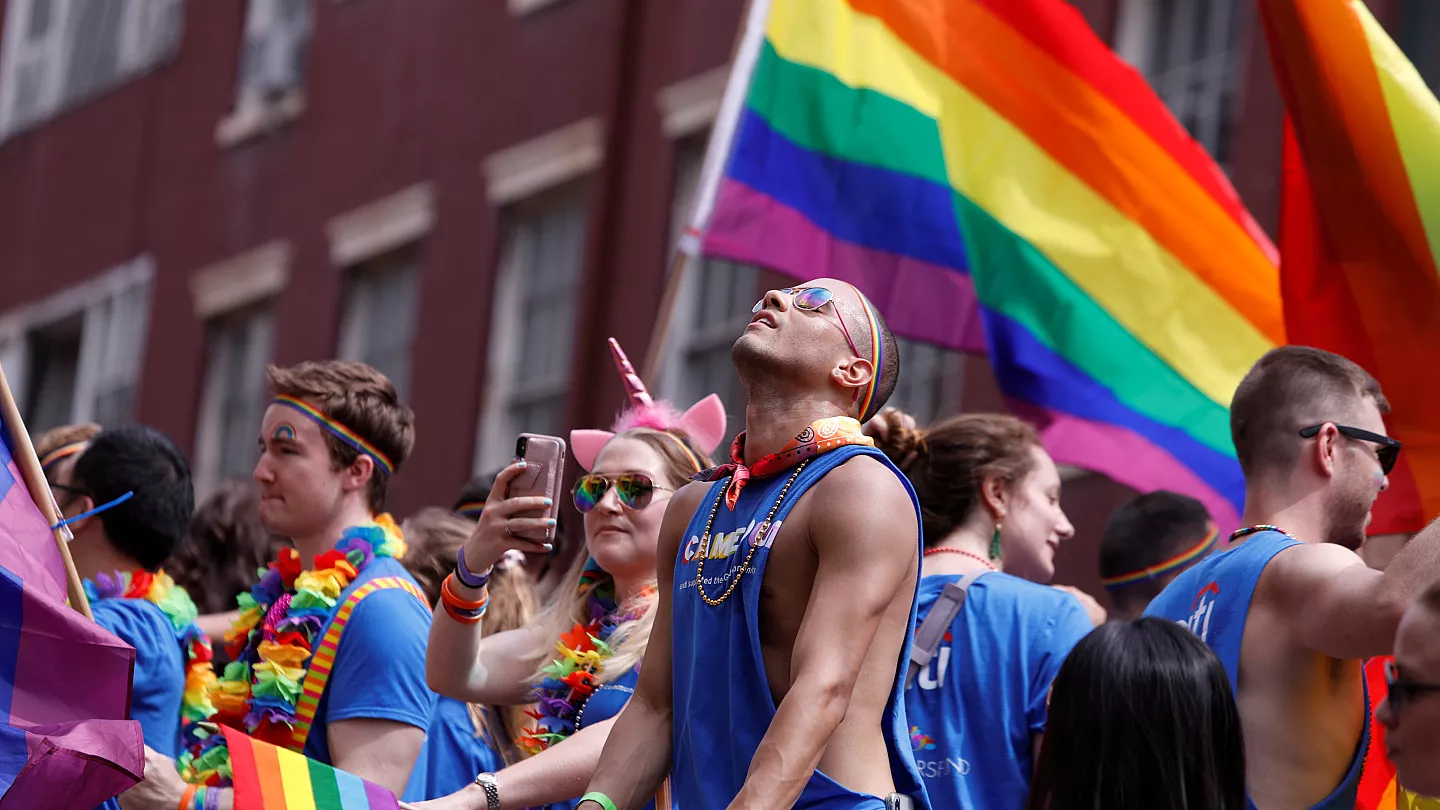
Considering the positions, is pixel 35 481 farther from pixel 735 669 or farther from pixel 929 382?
pixel 929 382

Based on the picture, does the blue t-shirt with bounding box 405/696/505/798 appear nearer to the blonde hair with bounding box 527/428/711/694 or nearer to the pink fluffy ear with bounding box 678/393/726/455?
the blonde hair with bounding box 527/428/711/694

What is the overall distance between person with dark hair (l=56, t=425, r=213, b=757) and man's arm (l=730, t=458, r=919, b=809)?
260 cm

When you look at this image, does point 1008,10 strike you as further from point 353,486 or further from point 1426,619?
point 1426,619

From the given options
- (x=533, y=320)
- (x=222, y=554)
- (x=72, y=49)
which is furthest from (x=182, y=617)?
(x=72, y=49)

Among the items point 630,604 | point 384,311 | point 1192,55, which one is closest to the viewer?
point 630,604

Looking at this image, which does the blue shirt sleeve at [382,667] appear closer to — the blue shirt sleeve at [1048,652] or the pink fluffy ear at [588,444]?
the pink fluffy ear at [588,444]

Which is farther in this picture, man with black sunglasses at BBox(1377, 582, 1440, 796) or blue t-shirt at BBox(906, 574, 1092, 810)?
blue t-shirt at BBox(906, 574, 1092, 810)

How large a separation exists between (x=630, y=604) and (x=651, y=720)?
49.8 inches

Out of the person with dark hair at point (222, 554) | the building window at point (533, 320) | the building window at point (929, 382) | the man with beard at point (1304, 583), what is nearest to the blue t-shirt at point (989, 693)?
the man with beard at point (1304, 583)

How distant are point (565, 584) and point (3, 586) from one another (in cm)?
155

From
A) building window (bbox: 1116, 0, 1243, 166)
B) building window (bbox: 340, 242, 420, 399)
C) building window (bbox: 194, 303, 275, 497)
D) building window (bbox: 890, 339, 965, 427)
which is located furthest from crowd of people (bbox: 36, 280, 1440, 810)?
building window (bbox: 194, 303, 275, 497)

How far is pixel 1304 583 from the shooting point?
4.88 metres

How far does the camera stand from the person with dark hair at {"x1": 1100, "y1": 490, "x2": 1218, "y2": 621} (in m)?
6.93

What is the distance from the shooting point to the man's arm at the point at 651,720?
182 inches
